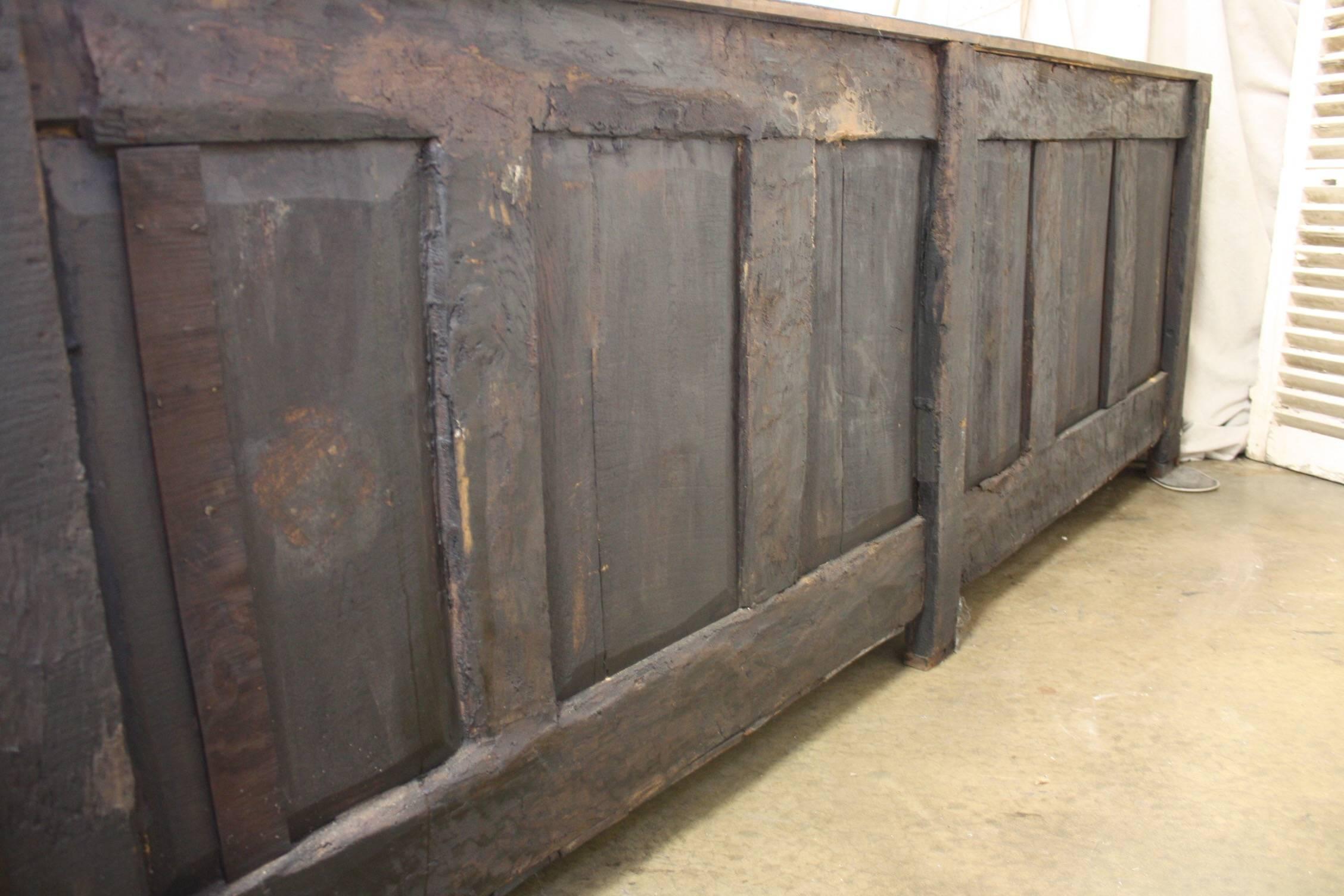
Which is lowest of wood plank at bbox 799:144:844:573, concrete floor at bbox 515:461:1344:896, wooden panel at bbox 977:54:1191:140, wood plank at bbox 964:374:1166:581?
concrete floor at bbox 515:461:1344:896

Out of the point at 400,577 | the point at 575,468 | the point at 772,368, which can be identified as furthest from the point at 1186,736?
the point at 400,577

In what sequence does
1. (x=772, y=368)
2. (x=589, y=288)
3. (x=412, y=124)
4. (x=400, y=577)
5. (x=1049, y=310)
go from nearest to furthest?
(x=412, y=124) → (x=400, y=577) → (x=589, y=288) → (x=772, y=368) → (x=1049, y=310)

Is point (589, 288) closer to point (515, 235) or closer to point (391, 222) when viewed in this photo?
point (515, 235)

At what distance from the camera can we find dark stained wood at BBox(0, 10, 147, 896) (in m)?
0.83

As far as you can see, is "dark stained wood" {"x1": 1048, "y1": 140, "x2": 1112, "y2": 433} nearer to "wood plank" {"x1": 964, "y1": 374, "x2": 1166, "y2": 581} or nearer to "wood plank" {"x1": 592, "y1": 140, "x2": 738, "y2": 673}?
"wood plank" {"x1": 964, "y1": 374, "x2": 1166, "y2": 581}

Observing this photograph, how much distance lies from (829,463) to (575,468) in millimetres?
663

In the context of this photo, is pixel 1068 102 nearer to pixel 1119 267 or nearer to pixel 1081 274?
pixel 1081 274

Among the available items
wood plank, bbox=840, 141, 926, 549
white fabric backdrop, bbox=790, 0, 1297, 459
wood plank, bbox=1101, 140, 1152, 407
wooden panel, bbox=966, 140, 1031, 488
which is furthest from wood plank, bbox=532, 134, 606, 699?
white fabric backdrop, bbox=790, 0, 1297, 459

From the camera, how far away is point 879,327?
2.00 metres

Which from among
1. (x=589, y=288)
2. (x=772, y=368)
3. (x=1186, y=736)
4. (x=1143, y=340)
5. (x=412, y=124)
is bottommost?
(x=1186, y=736)

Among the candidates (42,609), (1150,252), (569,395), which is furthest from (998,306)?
(42,609)

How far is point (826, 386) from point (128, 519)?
1.21m

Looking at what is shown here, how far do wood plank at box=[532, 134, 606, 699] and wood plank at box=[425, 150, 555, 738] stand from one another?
0.16 ft

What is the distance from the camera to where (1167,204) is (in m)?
3.36
